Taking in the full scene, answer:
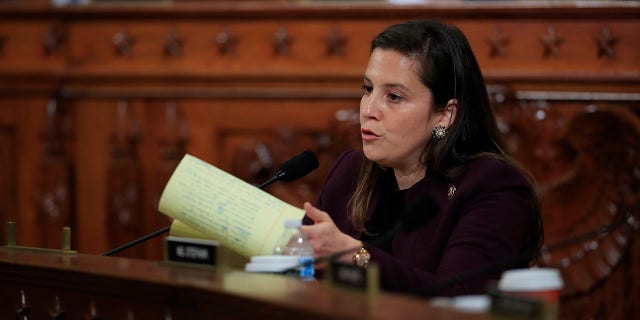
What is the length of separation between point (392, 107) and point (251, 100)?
1.59m

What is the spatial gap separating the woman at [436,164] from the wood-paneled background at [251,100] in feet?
3.92

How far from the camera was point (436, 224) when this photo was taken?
8.04ft

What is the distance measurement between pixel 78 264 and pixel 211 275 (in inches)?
13.8

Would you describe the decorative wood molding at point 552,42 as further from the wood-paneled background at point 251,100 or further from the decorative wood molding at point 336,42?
the decorative wood molding at point 336,42

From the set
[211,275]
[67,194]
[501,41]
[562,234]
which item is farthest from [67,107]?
[211,275]

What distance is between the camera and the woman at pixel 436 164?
92.5 inches

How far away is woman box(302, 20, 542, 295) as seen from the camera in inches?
92.5

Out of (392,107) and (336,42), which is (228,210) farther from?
(336,42)

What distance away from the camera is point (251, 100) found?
4.04 m

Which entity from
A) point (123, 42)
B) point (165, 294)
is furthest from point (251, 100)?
point (165, 294)

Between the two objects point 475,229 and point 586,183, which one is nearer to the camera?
point 475,229

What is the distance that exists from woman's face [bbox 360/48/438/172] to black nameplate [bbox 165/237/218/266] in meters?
0.75

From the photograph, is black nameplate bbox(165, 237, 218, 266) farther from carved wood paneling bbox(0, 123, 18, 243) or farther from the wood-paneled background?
carved wood paneling bbox(0, 123, 18, 243)

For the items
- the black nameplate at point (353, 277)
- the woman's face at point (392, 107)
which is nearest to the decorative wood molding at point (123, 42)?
the woman's face at point (392, 107)
